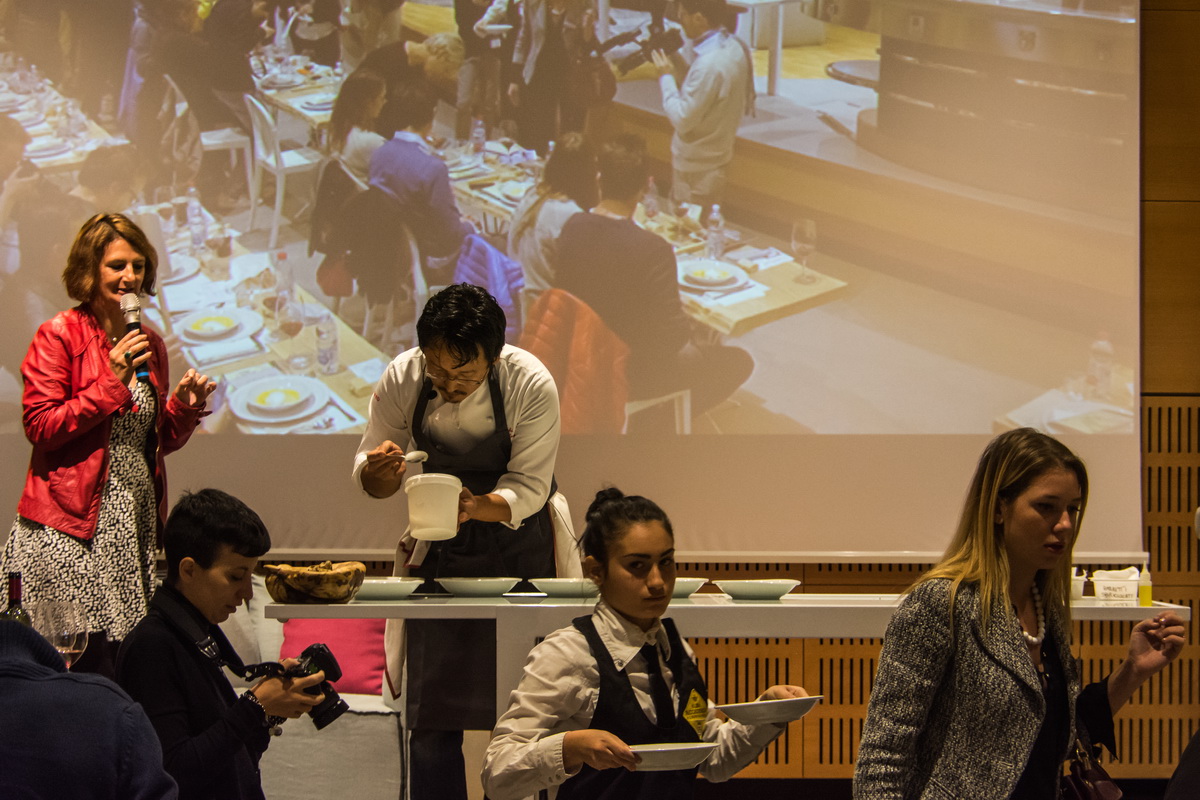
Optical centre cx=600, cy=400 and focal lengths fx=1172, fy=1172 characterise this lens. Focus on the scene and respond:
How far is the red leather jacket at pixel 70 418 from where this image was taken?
2727mm

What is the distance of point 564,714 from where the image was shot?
6.39 feet

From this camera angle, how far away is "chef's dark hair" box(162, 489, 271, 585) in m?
2.12

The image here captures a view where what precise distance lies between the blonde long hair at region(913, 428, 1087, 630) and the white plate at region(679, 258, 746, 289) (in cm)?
225

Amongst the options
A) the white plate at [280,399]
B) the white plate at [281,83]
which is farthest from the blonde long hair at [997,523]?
the white plate at [281,83]

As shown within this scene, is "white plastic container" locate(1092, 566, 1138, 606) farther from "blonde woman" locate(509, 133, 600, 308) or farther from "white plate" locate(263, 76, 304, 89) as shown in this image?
"white plate" locate(263, 76, 304, 89)

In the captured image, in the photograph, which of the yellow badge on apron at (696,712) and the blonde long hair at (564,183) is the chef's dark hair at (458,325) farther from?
the blonde long hair at (564,183)

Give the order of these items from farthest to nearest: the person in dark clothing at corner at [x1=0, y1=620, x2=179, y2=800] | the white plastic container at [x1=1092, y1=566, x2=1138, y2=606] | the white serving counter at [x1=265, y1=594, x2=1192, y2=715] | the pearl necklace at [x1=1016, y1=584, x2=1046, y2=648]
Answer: the white plastic container at [x1=1092, y1=566, x2=1138, y2=606], the white serving counter at [x1=265, y1=594, x2=1192, y2=715], the pearl necklace at [x1=1016, y1=584, x2=1046, y2=648], the person in dark clothing at corner at [x1=0, y1=620, x2=179, y2=800]

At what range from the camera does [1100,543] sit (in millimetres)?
4148

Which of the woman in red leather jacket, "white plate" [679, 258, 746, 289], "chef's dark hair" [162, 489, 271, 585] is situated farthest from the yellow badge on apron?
"white plate" [679, 258, 746, 289]

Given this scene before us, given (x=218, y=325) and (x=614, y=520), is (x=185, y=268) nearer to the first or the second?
(x=218, y=325)

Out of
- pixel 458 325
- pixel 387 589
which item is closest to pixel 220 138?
pixel 458 325

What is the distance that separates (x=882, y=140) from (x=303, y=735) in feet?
9.22

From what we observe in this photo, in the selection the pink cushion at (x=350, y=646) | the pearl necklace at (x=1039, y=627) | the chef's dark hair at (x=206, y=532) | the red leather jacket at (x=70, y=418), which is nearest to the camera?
the pearl necklace at (x=1039, y=627)

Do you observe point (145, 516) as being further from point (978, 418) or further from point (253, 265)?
point (978, 418)
